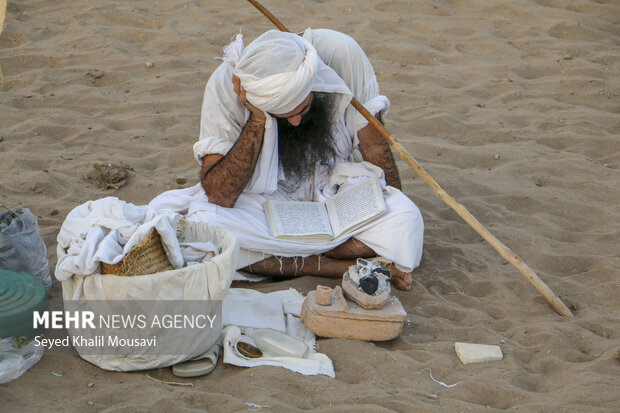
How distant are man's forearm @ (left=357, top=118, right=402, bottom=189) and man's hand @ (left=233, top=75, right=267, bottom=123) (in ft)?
2.37

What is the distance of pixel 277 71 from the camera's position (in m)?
3.54

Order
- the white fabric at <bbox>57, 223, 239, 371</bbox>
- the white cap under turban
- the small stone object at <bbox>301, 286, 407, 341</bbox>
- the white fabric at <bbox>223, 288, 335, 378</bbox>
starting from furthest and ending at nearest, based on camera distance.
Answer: the white cap under turban
the small stone object at <bbox>301, 286, 407, 341</bbox>
the white fabric at <bbox>223, 288, 335, 378</bbox>
the white fabric at <bbox>57, 223, 239, 371</bbox>

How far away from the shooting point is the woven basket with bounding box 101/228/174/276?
3.03 metres

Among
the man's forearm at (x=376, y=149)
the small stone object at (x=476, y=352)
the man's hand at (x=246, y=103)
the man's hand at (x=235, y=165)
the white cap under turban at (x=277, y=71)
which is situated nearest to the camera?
the small stone object at (x=476, y=352)

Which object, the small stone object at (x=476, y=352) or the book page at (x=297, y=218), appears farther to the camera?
the book page at (x=297, y=218)

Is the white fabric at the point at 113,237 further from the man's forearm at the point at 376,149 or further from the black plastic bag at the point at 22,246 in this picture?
the man's forearm at the point at 376,149

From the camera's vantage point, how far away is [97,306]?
9.83ft

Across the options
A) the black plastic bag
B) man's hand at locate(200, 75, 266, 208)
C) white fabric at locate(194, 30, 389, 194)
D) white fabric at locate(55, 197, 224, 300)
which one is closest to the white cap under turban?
white fabric at locate(194, 30, 389, 194)

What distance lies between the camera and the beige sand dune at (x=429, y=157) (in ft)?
9.82

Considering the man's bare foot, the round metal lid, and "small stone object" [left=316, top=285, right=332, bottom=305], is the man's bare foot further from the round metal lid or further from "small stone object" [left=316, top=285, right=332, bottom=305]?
the round metal lid

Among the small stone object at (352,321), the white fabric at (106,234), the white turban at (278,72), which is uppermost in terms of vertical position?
the white turban at (278,72)

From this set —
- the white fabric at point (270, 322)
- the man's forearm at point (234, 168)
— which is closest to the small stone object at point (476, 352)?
the white fabric at point (270, 322)

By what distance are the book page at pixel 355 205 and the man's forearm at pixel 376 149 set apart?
210 mm

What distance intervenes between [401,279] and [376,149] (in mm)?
789
